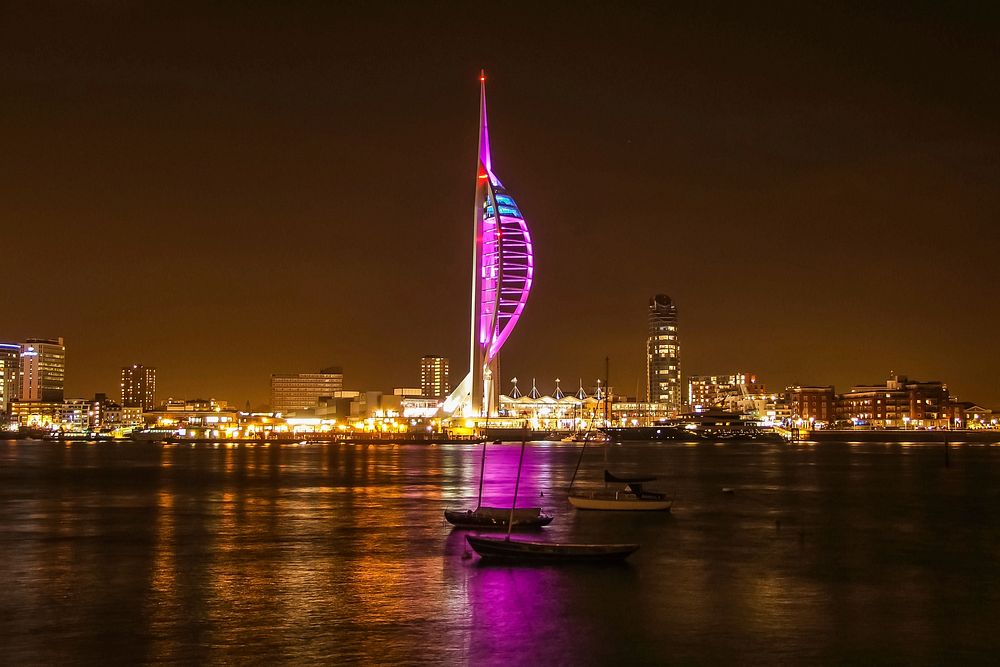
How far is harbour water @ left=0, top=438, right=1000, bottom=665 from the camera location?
1734 cm

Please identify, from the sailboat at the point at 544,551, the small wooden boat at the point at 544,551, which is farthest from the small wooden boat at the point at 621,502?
the small wooden boat at the point at 544,551

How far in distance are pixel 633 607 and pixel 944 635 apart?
5694 millimetres

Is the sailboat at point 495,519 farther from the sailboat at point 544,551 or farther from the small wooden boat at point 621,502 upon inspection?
the small wooden boat at point 621,502

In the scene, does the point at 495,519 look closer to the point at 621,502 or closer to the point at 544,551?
the point at 544,551

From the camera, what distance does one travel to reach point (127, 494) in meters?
49.5

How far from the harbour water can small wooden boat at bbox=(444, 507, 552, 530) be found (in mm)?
563

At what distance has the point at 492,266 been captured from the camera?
12369 cm

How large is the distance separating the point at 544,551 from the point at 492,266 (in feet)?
328

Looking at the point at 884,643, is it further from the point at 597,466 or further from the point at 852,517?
the point at 597,466

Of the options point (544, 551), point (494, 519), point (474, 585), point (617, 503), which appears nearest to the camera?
point (474, 585)

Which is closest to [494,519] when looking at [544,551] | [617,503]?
[544,551]

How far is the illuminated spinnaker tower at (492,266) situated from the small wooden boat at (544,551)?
92.6 meters

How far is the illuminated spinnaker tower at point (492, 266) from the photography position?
4783 inches

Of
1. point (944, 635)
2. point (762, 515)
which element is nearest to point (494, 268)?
point (762, 515)
